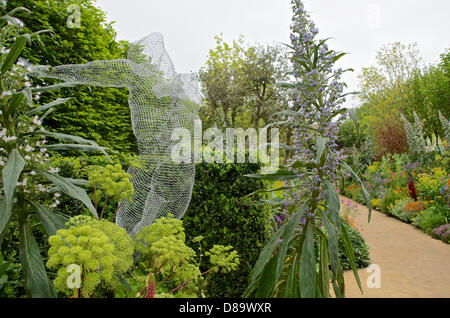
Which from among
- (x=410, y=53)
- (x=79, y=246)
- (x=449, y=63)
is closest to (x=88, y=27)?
(x=79, y=246)

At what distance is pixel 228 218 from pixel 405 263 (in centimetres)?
308

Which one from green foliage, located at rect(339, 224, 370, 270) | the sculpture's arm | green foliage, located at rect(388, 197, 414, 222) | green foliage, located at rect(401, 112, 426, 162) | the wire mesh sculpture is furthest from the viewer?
green foliage, located at rect(401, 112, 426, 162)

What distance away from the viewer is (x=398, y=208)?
696cm

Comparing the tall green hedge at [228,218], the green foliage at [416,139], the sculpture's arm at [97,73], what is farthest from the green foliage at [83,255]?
the green foliage at [416,139]

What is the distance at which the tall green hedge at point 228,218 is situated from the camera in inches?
119

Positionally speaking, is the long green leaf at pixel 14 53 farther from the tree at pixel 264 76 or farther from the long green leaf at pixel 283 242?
the tree at pixel 264 76

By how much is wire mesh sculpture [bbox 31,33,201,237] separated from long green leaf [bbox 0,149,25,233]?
0.79 metres

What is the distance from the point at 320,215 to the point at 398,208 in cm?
684

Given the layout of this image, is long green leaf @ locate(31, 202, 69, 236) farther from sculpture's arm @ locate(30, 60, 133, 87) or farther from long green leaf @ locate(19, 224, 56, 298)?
sculpture's arm @ locate(30, 60, 133, 87)

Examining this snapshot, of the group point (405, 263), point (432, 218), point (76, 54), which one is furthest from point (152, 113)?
point (432, 218)

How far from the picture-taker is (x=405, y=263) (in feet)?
13.6

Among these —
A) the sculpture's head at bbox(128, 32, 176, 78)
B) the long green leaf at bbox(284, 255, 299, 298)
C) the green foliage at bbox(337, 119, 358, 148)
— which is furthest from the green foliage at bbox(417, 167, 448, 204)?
the green foliage at bbox(337, 119, 358, 148)

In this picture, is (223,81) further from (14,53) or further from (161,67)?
(14,53)

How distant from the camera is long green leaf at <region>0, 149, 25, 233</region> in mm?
1055
